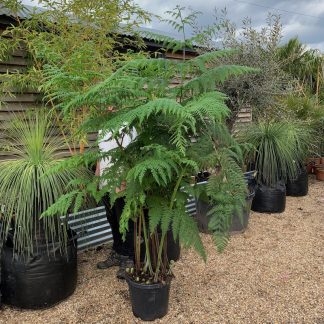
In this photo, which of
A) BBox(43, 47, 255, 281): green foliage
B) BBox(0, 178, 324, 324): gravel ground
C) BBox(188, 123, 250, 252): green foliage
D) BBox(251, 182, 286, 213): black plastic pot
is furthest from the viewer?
BBox(251, 182, 286, 213): black plastic pot

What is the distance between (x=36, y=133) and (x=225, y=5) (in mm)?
3117

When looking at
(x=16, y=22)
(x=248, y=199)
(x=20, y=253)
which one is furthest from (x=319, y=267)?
(x=16, y=22)

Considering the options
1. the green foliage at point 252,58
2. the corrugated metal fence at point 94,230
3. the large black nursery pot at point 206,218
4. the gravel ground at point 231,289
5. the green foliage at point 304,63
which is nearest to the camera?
the gravel ground at point 231,289

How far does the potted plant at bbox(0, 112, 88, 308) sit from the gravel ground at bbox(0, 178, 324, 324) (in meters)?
0.15

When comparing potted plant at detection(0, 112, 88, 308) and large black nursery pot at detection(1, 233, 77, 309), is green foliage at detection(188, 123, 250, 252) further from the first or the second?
large black nursery pot at detection(1, 233, 77, 309)

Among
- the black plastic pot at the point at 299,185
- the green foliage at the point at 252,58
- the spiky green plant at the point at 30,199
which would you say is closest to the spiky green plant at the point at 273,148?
the green foliage at the point at 252,58

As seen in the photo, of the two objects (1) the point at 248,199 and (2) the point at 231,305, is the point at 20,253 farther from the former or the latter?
(1) the point at 248,199

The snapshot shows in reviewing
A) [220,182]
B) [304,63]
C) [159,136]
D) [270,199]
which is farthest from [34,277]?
[304,63]

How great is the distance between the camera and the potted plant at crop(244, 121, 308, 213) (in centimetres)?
433

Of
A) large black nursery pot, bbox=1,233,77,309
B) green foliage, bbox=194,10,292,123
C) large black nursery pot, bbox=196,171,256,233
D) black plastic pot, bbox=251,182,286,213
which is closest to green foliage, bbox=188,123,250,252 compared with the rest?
large black nursery pot, bbox=1,233,77,309

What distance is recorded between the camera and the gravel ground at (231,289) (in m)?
A: 2.19

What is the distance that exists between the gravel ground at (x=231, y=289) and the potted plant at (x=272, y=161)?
2.61ft

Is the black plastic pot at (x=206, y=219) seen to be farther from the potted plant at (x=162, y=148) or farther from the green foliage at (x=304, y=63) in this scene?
the green foliage at (x=304, y=63)

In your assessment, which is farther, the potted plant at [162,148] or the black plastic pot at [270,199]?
the black plastic pot at [270,199]
